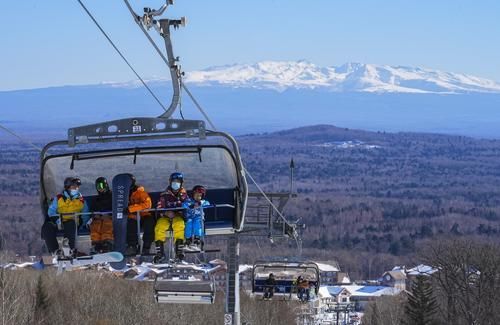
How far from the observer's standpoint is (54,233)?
44.9 feet

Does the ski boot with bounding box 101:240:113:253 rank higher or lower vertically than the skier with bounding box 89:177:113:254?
lower

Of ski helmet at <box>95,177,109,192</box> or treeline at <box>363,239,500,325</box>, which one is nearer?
ski helmet at <box>95,177,109,192</box>

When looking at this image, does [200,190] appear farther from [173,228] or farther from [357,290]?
[357,290]

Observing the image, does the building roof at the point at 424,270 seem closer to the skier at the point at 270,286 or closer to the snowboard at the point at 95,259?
the skier at the point at 270,286

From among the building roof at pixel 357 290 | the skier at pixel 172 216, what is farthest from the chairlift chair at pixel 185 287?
the building roof at pixel 357 290

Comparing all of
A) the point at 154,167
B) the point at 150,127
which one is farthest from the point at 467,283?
the point at 150,127

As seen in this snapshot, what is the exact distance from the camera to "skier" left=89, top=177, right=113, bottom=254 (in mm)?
13586

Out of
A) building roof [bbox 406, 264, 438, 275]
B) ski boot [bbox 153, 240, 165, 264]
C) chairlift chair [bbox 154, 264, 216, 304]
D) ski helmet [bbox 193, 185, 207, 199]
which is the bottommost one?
building roof [bbox 406, 264, 438, 275]

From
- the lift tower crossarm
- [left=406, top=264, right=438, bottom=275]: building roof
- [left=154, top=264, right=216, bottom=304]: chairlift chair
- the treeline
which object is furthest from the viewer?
[left=406, top=264, right=438, bottom=275]: building roof

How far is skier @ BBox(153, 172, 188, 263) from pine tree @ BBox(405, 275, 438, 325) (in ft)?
106

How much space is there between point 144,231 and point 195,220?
0.52m

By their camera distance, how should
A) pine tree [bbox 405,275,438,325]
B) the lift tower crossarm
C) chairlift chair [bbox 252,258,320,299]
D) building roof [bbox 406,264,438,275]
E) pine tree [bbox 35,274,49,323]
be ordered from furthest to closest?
1. building roof [bbox 406,264,438,275]
2. pine tree [bbox 35,274,49,323]
3. pine tree [bbox 405,275,438,325]
4. chairlift chair [bbox 252,258,320,299]
5. the lift tower crossarm

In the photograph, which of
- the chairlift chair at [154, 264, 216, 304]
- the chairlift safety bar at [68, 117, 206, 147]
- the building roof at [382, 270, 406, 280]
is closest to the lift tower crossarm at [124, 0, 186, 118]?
the chairlift safety bar at [68, 117, 206, 147]

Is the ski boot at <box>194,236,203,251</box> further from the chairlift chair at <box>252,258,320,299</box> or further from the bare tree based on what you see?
the bare tree
